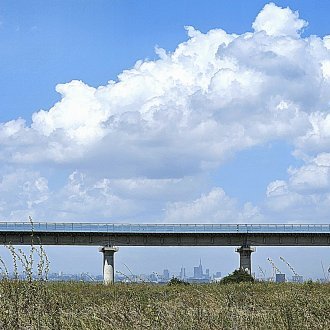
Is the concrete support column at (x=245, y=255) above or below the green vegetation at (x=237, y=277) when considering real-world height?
above

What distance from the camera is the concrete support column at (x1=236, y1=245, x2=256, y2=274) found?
67.1 meters

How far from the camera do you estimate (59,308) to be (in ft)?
33.5

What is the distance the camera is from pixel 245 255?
67.8 metres

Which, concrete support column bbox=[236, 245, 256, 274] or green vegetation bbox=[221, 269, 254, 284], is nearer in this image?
green vegetation bbox=[221, 269, 254, 284]

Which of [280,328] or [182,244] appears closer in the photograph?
[280,328]

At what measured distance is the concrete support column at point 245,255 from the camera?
220ft

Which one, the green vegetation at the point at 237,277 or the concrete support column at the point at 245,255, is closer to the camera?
the green vegetation at the point at 237,277

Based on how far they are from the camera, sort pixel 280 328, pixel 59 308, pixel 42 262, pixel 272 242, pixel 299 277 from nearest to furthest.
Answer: pixel 42 262
pixel 280 328
pixel 59 308
pixel 299 277
pixel 272 242

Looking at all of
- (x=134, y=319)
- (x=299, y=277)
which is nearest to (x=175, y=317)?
(x=134, y=319)

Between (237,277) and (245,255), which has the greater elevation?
(245,255)

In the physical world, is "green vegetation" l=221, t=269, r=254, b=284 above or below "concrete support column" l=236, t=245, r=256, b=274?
below

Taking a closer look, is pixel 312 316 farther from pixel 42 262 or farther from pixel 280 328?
pixel 42 262

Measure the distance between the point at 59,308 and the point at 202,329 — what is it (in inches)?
90.2

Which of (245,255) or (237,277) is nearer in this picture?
(237,277)
